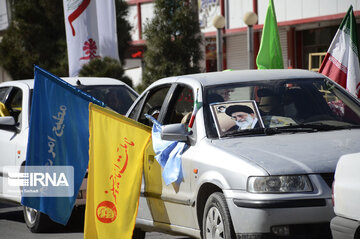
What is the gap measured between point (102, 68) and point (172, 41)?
2.04 metres

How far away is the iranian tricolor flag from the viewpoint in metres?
10.9

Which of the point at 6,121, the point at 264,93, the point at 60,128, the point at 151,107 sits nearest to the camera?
the point at 264,93

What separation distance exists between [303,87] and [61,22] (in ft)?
46.5

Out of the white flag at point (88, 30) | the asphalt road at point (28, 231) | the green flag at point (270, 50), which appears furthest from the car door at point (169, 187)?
the white flag at point (88, 30)

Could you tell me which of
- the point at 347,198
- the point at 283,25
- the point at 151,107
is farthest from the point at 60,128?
A: the point at 283,25

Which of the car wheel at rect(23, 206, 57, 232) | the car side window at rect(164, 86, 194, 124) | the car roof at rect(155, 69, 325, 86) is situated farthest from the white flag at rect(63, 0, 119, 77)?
the car roof at rect(155, 69, 325, 86)

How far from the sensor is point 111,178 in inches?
279

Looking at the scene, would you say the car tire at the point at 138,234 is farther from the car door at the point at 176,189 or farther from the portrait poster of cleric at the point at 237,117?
the portrait poster of cleric at the point at 237,117

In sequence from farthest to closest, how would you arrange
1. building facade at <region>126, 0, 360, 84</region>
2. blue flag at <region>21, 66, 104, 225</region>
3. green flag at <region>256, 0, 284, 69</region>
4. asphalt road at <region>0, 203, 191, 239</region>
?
building facade at <region>126, 0, 360, 84</region>, green flag at <region>256, 0, 284, 69</region>, asphalt road at <region>0, 203, 191, 239</region>, blue flag at <region>21, 66, 104, 225</region>

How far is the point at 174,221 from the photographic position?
7031 millimetres

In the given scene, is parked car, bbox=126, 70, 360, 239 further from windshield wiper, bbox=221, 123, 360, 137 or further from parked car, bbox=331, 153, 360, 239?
parked car, bbox=331, 153, 360, 239

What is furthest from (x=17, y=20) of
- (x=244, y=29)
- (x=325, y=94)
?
(x=325, y=94)

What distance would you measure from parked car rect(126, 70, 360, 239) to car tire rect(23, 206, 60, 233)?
1.68 metres

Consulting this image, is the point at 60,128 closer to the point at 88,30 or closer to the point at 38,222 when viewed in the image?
the point at 38,222
